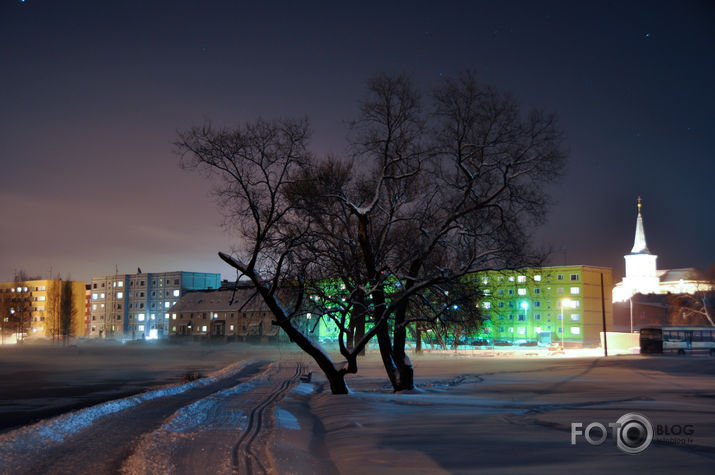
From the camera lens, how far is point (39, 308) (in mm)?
172250

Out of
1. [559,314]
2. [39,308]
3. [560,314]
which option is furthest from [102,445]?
[39,308]

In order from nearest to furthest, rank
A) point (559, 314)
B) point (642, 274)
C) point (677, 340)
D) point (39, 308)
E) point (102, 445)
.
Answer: point (102, 445)
point (677, 340)
point (559, 314)
point (39, 308)
point (642, 274)

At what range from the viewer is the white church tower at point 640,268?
18325 centimetres

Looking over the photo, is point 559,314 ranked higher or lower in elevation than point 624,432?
lower

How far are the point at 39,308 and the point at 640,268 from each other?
7192 inches

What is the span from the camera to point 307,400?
67.8 feet

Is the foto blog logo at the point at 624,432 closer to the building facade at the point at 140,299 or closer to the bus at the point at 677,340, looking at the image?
the bus at the point at 677,340

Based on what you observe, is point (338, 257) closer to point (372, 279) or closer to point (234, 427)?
point (372, 279)

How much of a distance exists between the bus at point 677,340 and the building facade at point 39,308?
95836 mm

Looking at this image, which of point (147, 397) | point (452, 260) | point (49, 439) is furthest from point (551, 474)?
point (147, 397)

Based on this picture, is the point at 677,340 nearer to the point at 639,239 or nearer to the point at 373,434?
the point at 373,434

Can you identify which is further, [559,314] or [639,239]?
[639,239]

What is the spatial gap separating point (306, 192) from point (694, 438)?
43.6 feet

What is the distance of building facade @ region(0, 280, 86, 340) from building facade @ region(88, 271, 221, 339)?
23.6ft
